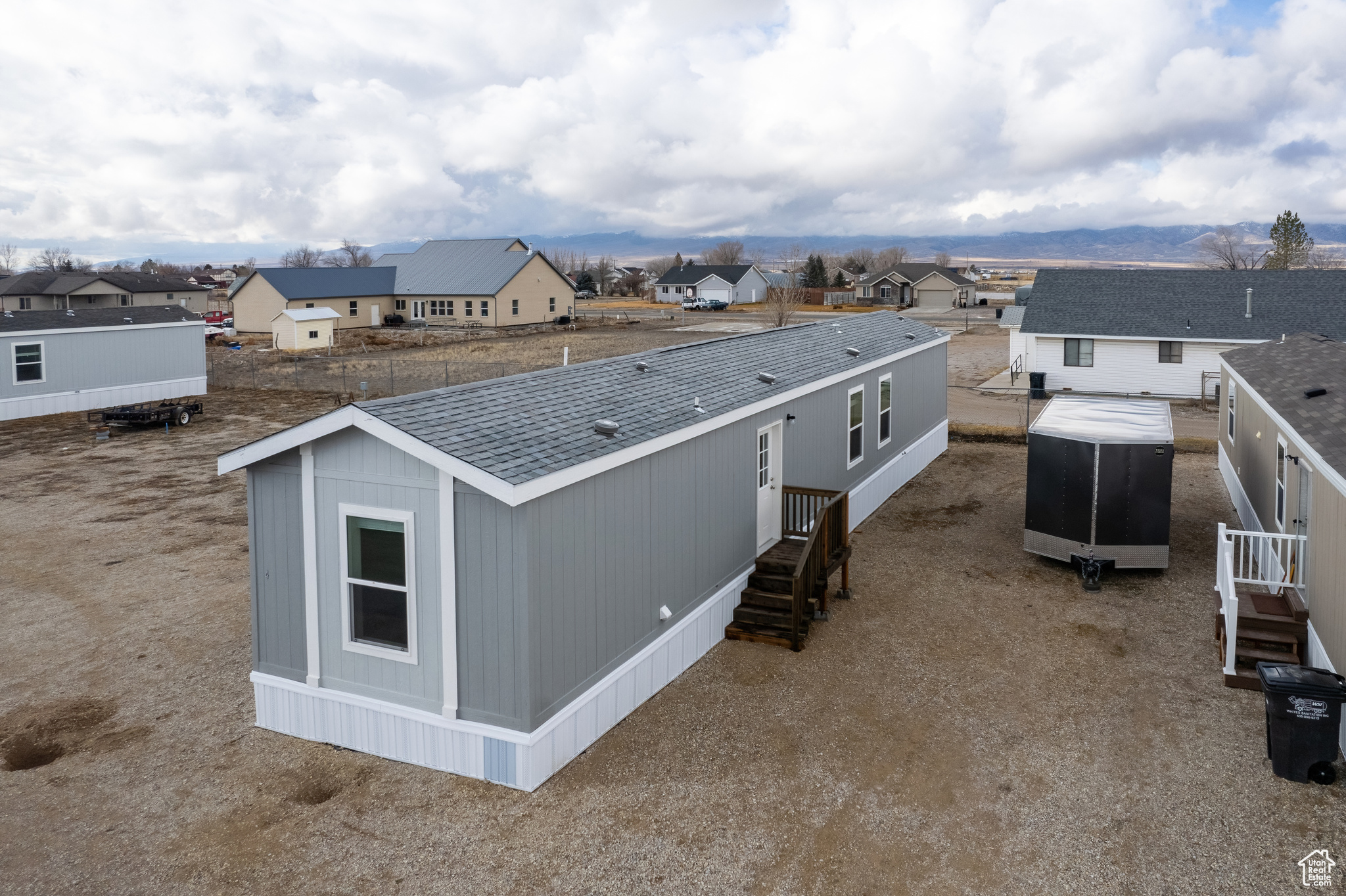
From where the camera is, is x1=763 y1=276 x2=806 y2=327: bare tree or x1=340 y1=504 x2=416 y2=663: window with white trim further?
x1=763 y1=276 x2=806 y2=327: bare tree

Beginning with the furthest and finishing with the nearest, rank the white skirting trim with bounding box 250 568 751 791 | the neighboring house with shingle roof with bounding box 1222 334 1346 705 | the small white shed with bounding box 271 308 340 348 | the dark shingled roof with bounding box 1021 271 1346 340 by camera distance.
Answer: the small white shed with bounding box 271 308 340 348
the dark shingled roof with bounding box 1021 271 1346 340
the neighboring house with shingle roof with bounding box 1222 334 1346 705
the white skirting trim with bounding box 250 568 751 791

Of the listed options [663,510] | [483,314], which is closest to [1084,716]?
[663,510]

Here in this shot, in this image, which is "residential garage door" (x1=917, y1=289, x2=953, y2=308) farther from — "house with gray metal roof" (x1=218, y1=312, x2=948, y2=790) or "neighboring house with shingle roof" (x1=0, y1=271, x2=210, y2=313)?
"house with gray metal roof" (x1=218, y1=312, x2=948, y2=790)

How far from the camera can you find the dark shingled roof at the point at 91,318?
91.5ft

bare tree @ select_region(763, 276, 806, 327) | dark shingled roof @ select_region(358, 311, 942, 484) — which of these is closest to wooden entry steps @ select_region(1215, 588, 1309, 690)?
dark shingled roof @ select_region(358, 311, 942, 484)

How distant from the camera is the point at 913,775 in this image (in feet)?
28.8

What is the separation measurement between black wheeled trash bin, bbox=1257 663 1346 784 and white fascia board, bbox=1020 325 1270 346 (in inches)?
1007

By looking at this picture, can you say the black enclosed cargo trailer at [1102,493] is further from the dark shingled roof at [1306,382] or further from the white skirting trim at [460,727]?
the white skirting trim at [460,727]

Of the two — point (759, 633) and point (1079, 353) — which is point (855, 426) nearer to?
point (759, 633)

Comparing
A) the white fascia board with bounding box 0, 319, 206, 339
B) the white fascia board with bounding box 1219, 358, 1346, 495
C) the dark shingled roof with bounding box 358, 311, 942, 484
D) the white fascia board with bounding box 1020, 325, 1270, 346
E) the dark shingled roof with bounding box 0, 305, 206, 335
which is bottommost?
the white fascia board with bounding box 1219, 358, 1346, 495

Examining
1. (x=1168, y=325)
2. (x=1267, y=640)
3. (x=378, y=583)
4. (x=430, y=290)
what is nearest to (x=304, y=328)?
(x=430, y=290)

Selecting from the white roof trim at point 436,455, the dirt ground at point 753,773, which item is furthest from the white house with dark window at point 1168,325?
the white roof trim at point 436,455

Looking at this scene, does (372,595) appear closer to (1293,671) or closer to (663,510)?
(663,510)

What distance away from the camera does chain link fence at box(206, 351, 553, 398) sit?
3572cm
